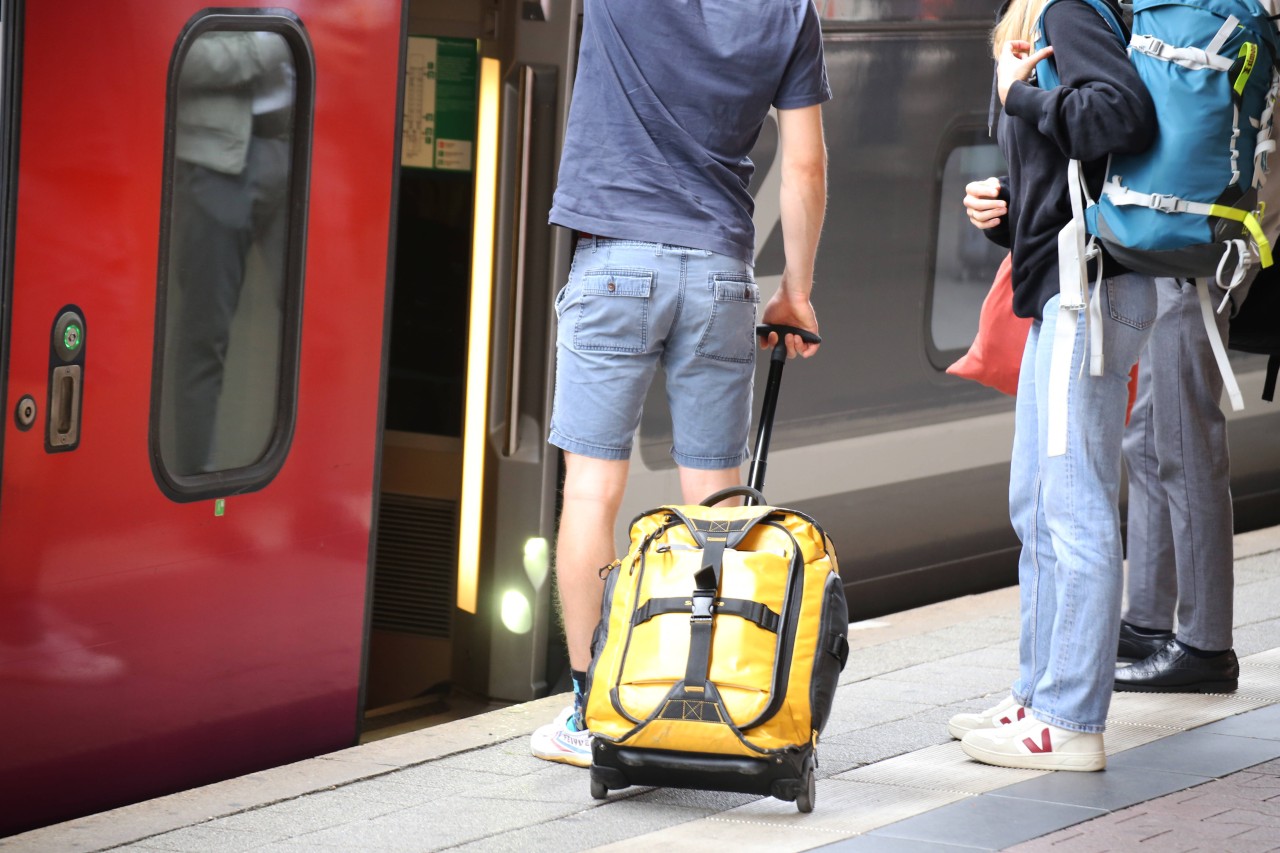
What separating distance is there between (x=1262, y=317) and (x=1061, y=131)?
2.98 ft

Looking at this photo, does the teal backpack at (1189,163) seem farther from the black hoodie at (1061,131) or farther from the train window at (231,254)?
the train window at (231,254)

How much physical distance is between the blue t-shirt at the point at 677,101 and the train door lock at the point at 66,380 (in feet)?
3.29

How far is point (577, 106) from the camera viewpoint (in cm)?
372

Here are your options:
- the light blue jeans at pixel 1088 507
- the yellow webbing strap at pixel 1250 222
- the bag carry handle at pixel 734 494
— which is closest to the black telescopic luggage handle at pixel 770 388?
the bag carry handle at pixel 734 494

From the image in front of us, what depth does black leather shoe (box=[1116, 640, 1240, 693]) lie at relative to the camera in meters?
4.44

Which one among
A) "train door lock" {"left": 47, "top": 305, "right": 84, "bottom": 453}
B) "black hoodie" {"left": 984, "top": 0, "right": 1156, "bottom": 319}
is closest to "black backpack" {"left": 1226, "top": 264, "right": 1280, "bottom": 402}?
"black hoodie" {"left": 984, "top": 0, "right": 1156, "bottom": 319}

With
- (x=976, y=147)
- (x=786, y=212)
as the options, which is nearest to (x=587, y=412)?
(x=786, y=212)

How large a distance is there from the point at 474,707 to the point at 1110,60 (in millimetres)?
2612

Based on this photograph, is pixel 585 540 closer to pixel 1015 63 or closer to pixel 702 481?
pixel 702 481

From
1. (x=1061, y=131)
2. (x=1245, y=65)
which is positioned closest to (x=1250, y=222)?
(x=1245, y=65)

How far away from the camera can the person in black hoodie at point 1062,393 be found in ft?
11.5

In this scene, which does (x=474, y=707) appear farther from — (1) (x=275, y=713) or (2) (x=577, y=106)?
(2) (x=577, y=106)

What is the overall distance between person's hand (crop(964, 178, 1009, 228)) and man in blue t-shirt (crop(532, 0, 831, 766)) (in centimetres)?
35

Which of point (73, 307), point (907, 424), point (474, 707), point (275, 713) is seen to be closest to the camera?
point (73, 307)
